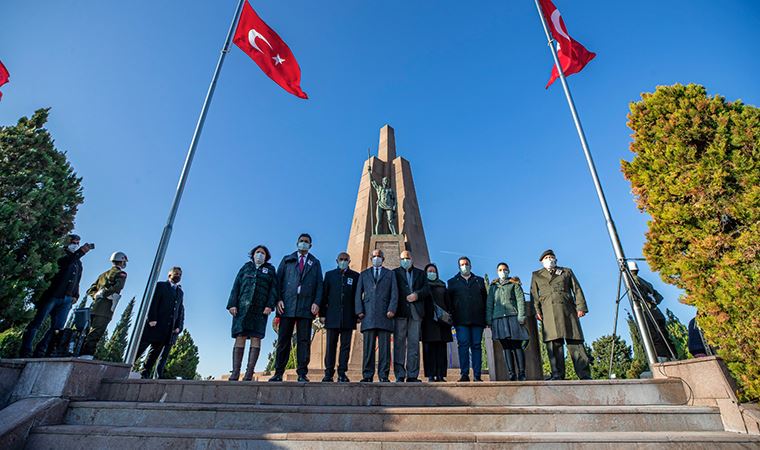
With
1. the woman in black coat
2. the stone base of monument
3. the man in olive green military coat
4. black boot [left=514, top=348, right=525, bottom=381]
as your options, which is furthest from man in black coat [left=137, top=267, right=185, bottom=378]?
the man in olive green military coat

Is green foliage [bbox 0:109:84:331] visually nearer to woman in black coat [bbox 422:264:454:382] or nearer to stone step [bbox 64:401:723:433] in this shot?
stone step [bbox 64:401:723:433]

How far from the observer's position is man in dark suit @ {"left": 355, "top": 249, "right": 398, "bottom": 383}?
480 cm

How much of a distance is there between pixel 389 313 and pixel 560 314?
229 cm

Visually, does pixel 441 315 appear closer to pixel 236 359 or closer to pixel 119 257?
pixel 236 359

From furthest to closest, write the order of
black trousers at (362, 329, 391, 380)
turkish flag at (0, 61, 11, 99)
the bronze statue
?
the bronze statue, turkish flag at (0, 61, 11, 99), black trousers at (362, 329, 391, 380)

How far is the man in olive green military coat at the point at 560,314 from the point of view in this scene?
4898mm

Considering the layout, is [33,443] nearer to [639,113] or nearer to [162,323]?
[162,323]

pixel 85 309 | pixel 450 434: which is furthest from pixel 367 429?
pixel 85 309

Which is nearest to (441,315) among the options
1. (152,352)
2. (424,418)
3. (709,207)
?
(424,418)

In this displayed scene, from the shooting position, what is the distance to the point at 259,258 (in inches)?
212

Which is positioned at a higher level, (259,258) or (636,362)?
(259,258)

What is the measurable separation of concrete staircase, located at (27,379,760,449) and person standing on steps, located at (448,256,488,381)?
1455 mm

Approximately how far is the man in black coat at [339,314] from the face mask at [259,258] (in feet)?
3.10

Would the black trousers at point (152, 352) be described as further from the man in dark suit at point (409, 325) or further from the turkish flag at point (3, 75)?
the turkish flag at point (3, 75)
